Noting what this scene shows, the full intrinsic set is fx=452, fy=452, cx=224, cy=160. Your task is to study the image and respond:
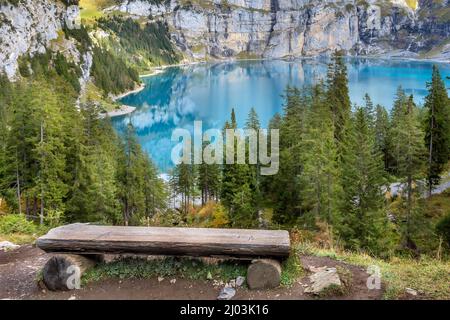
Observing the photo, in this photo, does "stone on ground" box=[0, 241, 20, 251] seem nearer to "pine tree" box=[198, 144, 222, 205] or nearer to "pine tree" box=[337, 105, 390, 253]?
"pine tree" box=[337, 105, 390, 253]

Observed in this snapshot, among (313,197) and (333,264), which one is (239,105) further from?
(333,264)

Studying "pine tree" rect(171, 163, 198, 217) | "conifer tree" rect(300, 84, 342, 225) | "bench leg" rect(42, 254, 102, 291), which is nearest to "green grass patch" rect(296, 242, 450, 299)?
"bench leg" rect(42, 254, 102, 291)

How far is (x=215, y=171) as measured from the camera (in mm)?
Result: 55875

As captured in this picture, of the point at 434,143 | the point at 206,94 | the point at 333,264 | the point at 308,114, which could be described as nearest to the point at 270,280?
the point at 333,264

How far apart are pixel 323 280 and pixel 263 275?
1205 mm

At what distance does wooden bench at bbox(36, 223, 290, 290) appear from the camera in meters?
9.27

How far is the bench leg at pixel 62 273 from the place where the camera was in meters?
9.61

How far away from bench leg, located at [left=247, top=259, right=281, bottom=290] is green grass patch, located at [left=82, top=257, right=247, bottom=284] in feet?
1.38

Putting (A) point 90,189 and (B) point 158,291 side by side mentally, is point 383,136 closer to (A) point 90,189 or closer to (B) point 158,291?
(A) point 90,189

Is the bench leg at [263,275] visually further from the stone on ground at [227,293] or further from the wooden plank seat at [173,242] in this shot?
the stone on ground at [227,293]

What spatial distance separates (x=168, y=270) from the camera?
9.91 meters

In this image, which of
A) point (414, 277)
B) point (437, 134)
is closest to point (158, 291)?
point (414, 277)

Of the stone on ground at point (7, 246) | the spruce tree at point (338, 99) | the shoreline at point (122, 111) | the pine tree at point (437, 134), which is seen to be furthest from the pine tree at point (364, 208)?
the shoreline at point (122, 111)

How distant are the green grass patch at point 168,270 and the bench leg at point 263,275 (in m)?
0.42
